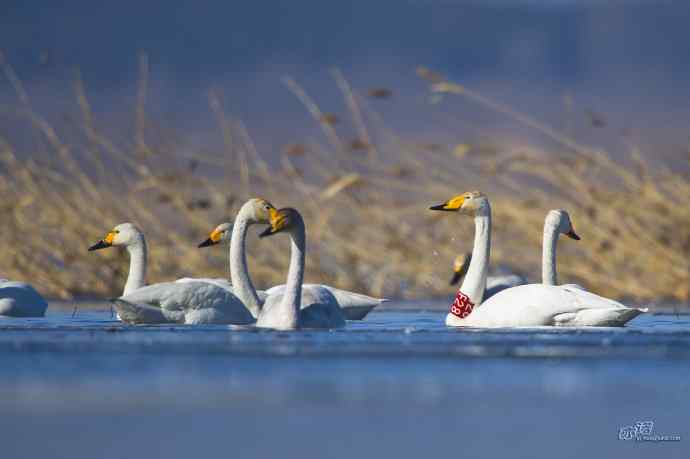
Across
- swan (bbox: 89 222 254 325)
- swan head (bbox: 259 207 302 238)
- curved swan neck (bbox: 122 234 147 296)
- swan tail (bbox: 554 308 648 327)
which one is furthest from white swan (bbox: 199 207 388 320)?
swan tail (bbox: 554 308 648 327)

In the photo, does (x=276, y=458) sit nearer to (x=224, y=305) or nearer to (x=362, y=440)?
(x=362, y=440)

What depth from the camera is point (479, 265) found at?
1307cm

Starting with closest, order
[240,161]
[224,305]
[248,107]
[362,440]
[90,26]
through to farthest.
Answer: [362,440]
[224,305]
[240,161]
[248,107]
[90,26]

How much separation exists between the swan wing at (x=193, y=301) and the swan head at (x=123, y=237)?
6.60 feet

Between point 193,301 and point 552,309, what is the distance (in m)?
2.26

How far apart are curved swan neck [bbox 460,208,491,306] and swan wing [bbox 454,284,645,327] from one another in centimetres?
90

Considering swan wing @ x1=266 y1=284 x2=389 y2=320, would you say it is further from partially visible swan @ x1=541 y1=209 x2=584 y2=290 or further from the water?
the water

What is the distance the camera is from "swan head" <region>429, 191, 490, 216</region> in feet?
43.7

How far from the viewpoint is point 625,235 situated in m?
14.5

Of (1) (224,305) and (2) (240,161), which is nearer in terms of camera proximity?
(1) (224,305)

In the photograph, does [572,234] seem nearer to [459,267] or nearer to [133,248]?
[459,267]

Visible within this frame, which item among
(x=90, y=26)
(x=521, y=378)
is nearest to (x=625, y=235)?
(x=521, y=378)

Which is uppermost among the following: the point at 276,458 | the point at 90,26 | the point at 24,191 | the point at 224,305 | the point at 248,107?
the point at 90,26

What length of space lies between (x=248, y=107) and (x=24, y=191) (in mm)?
40934
